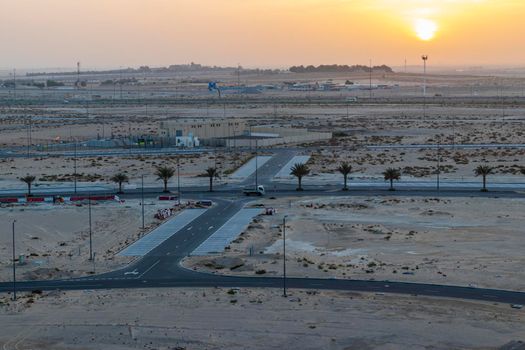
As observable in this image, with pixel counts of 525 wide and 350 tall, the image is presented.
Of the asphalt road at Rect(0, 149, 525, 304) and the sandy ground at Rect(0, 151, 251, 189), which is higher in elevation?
the sandy ground at Rect(0, 151, 251, 189)

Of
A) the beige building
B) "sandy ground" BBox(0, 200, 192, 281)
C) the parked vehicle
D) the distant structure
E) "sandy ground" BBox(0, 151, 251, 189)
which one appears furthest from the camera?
the beige building

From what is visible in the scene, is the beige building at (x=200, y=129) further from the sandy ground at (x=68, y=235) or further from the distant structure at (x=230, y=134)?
the sandy ground at (x=68, y=235)

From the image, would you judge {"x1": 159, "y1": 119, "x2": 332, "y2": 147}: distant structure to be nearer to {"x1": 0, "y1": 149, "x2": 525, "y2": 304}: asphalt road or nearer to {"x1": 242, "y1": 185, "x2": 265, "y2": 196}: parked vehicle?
{"x1": 242, "y1": 185, "x2": 265, "y2": 196}: parked vehicle

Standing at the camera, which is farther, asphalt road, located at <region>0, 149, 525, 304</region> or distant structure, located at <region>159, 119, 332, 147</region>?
distant structure, located at <region>159, 119, 332, 147</region>

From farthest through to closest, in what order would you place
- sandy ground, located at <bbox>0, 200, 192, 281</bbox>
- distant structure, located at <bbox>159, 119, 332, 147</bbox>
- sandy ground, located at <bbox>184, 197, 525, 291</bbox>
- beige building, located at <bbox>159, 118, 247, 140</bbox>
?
beige building, located at <bbox>159, 118, 247, 140</bbox>
distant structure, located at <bbox>159, 119, 332, 147</bbox>
sandy ground, located at <bbox>0, 200, 192, 281</bbox>
sandy ground, located at <bbox>184, 197, 525, 291</bbox>

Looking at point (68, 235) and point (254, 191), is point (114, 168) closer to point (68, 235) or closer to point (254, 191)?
point (254, 191)

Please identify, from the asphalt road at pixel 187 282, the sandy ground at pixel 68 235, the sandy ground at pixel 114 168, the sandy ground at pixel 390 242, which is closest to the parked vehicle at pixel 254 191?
the sandy ground at pixel 390 242

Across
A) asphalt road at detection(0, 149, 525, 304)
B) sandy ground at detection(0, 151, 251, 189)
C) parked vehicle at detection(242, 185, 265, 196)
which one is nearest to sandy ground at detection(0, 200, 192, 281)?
asphalt road at detection(0, 149, 525, 304)

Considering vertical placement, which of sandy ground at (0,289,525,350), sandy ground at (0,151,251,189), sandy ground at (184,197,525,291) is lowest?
sandy ground at (0,289,525,350)
